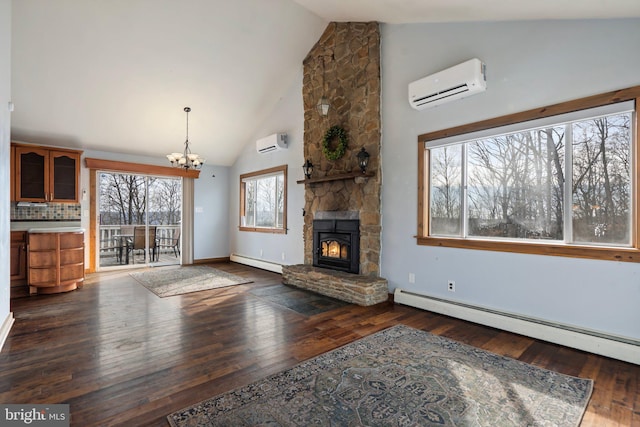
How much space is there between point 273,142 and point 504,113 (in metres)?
4.12

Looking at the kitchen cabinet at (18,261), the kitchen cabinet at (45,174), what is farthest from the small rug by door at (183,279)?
the kitchen cabinet at (45,174)

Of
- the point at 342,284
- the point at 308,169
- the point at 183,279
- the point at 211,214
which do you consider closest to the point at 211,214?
the point at 211,214

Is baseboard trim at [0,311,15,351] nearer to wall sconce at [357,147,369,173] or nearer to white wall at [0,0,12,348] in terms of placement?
white wall at [0,0,12,348]

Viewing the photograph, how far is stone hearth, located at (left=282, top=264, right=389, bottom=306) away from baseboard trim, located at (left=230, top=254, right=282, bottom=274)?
3.93ft

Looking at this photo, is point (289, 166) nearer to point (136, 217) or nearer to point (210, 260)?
point (210, 260)

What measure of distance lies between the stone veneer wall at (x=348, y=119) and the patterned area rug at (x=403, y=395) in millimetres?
2075

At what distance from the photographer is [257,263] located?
7059 millimetres

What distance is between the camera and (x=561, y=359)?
2.64 m

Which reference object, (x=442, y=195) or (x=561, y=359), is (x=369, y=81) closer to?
(x=442, y=195)

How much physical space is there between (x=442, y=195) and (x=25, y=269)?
6.30 metres

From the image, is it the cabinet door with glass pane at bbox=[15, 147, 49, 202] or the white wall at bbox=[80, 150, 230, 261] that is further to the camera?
the white wall at bbox=[80, 150, 230, 261]

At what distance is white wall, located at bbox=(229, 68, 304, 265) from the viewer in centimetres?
596

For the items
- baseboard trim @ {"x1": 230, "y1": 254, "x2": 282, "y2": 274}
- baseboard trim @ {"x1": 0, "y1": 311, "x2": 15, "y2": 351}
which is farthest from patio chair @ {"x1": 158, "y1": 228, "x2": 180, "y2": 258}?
baseboard trim @ {"x1": 0, "y1": 311, "x2": 15, "y2": 351}

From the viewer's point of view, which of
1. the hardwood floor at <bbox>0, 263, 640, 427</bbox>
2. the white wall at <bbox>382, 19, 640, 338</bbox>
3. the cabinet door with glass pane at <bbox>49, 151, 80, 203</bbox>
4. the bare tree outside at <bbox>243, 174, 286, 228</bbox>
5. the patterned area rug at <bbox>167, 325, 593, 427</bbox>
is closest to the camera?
the patterned area rug at <bbox>167, 325, 593, 427</bbox>
